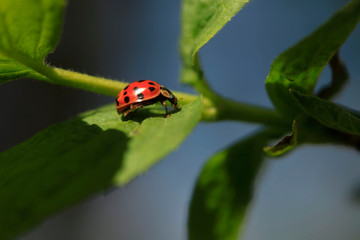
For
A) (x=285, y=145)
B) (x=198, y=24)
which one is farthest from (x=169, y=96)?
(x=285, y=145)

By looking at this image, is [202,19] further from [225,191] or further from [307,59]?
[225,191]

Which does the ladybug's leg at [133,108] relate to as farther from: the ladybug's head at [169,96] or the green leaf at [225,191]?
the green leaf at [225,191]

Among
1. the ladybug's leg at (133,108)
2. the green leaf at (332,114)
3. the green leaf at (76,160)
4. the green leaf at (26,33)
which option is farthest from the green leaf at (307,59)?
the green leaf at (26,33)

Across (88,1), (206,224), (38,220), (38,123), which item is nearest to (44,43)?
(38,220)

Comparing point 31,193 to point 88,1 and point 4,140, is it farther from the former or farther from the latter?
point 88,1

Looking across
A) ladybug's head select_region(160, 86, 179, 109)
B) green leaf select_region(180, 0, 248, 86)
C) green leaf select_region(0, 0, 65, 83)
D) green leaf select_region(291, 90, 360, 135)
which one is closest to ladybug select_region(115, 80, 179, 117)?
ladybug's head select_region(160, 86, 179, 109)

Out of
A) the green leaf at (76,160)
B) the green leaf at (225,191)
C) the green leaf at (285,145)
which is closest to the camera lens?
the green leaf at (76,160)

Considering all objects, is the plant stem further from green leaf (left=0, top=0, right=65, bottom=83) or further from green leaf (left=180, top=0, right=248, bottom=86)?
green leaf (left=0, top=0, right=65, bottom=83)
